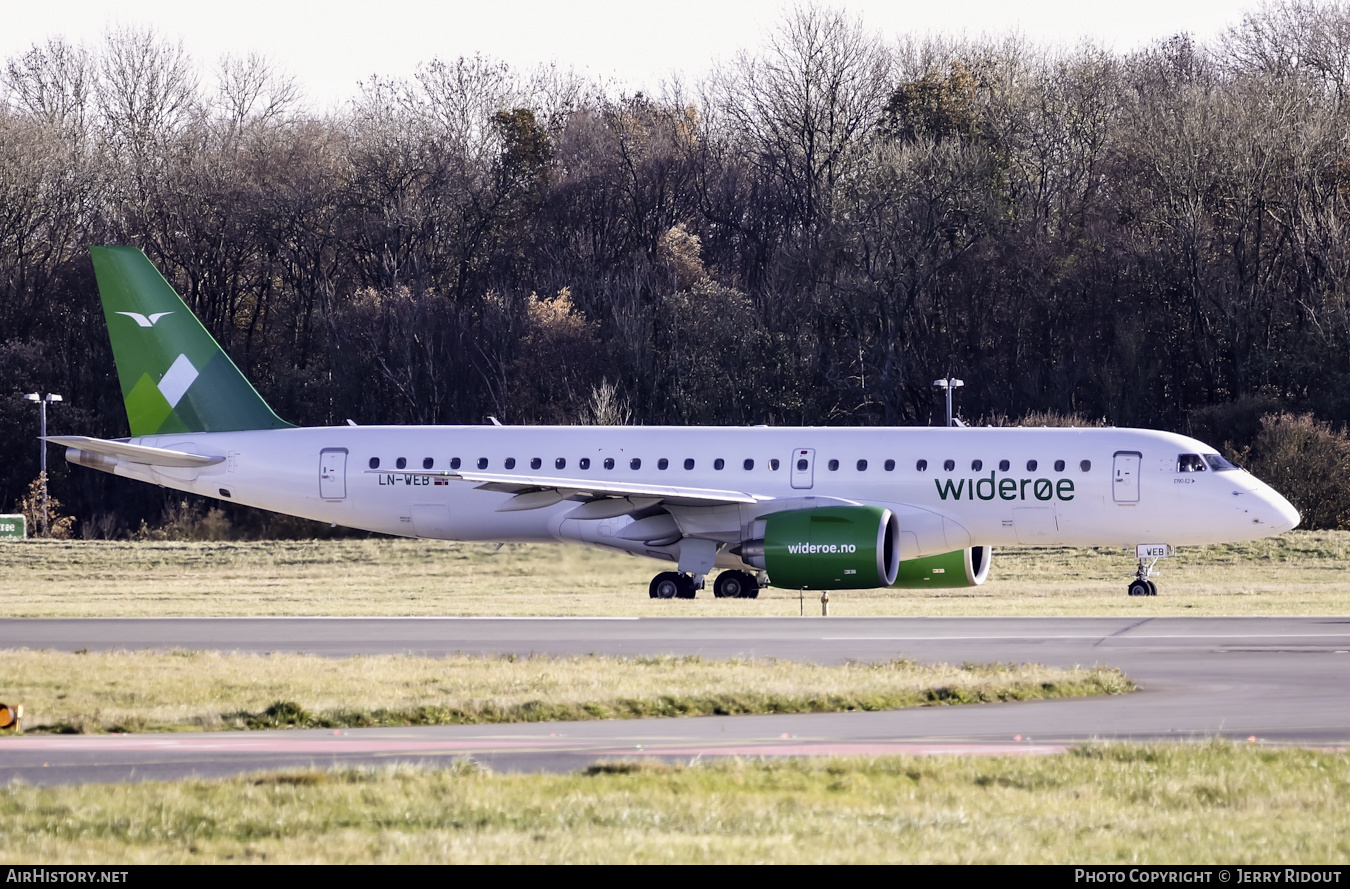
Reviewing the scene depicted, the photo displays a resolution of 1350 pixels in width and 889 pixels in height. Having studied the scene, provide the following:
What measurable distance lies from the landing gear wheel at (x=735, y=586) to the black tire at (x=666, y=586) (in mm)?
997

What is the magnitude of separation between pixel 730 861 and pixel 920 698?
25.2 ft

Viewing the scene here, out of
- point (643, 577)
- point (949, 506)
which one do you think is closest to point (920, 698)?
point (949, 506)

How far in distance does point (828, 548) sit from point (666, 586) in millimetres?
3709

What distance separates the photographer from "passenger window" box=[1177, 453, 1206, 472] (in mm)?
31094

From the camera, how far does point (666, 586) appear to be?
104ft

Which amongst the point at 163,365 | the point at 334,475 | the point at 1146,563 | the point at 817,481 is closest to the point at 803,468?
the point at 817,481

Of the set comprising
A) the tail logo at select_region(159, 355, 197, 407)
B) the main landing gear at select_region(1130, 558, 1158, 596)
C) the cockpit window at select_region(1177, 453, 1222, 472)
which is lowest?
the main landing gear at select_region(1130, 558, 1158, 596)

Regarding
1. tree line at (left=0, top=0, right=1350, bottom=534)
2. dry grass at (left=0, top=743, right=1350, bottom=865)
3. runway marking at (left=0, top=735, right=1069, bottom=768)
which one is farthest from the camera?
tree line at (left=0, top=0, right=1350, bottom=534)

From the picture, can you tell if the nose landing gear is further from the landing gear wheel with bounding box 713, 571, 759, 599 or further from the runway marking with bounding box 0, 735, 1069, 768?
the runway marking with bounding box 0, 735, 1069, 768

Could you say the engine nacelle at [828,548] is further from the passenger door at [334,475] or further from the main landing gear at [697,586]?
the passenger door at [334,475]

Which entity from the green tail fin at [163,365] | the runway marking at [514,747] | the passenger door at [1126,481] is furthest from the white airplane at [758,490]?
the runway marking at [514,747]

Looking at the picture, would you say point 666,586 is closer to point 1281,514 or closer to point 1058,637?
point 1058,637

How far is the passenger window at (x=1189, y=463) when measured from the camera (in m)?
31.1

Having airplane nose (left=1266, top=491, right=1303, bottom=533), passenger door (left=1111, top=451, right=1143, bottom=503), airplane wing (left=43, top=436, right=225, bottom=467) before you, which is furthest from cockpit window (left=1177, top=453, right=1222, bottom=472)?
airplane wing (left=43, top=436, right=225, bottom=467)
